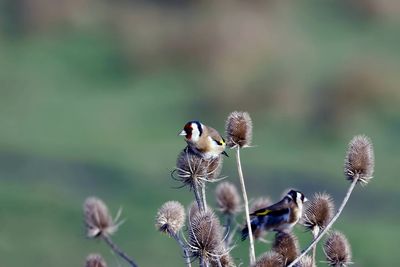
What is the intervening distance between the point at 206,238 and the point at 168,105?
1959cm

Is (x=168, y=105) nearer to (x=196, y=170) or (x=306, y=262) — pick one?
(x=196, y=170)

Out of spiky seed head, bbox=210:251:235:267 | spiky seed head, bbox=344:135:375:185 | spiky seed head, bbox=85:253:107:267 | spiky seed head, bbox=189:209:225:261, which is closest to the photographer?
spiky seed head, bbox=189:209:225:261

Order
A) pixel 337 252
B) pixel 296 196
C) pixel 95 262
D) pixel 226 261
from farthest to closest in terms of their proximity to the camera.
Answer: pixel 296 196 → pixel 95 262 → pixel 337 252 → pixel 226 261

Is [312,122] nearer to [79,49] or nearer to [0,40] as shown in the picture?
[79,49]

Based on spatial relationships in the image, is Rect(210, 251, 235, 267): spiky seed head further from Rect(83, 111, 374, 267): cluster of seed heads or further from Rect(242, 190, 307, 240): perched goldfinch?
Rect(242, 190, 307, 240): perched goldfinch

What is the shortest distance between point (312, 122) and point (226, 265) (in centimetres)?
1799

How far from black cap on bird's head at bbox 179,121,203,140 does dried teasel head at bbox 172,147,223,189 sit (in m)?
0.54

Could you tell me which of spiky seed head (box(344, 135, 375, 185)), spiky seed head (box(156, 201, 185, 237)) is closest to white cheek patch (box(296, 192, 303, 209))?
spiky seed head (box(344, 135, 375, 185))

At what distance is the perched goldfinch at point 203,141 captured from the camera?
6281 millimetres

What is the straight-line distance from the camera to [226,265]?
5.47 metres

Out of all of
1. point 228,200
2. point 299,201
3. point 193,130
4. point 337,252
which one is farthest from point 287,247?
point 193,130

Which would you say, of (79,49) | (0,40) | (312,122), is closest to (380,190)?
(312,122)

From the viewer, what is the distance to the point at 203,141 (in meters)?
6.38

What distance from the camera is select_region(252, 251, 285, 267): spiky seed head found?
5.18m
